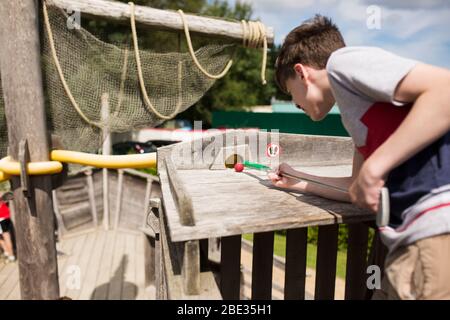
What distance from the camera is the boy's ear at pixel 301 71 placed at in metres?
1.47

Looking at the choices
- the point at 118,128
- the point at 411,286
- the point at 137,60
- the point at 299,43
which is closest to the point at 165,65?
the point at 137,60

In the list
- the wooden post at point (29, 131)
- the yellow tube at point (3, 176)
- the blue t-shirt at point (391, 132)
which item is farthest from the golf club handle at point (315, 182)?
the yellow tube at point (3, 176)

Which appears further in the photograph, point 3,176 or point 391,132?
point 3,176

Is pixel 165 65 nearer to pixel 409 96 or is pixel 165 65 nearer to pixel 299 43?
pixel 299 43

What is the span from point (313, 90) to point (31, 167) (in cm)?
184

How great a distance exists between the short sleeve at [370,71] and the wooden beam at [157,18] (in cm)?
153

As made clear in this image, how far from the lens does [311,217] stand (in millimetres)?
1425

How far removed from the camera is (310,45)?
1.49 metres

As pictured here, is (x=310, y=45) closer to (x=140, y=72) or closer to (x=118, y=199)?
(x=140, y=72)

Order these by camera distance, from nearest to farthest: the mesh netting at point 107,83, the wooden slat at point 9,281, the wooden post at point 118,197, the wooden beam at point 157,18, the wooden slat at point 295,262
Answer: the wooden slat at point 295,262 < the wooden beam at point 157,18 < the mesh netting at point 107,83 < the wooden slat at point 9,281 < the wooden post at point 118,197

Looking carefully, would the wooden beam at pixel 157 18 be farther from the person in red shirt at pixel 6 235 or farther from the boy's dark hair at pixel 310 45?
the person in red shirt at pixel 6 235

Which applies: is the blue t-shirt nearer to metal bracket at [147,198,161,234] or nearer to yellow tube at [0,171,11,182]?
metal bracket at [147,198,161,234]
